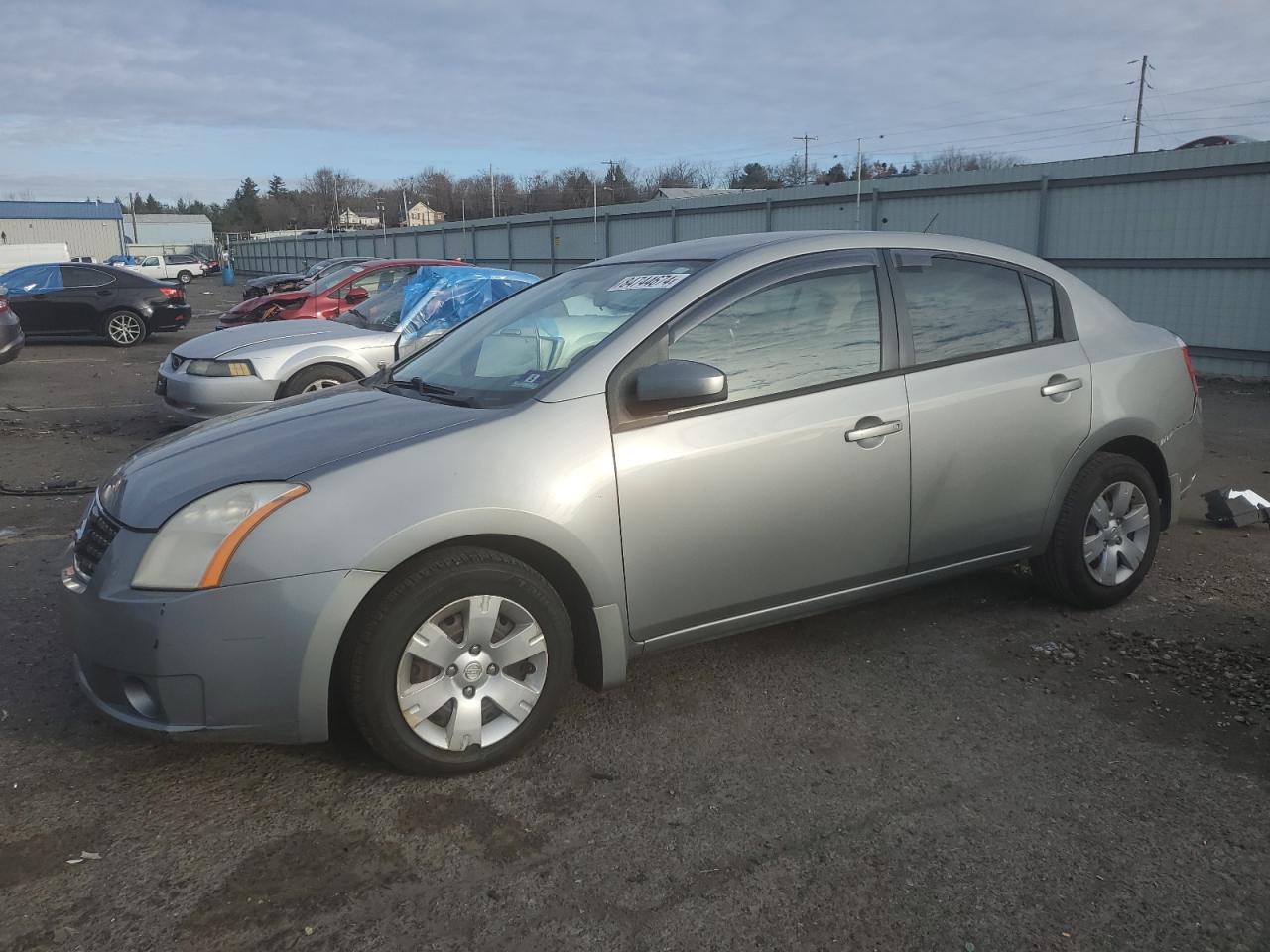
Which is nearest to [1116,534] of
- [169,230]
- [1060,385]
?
[1060,385]

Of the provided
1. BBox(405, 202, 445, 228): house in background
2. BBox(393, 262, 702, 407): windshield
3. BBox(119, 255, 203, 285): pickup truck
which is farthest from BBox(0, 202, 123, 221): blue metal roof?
BBox(393, 262, 702, 407): windshield

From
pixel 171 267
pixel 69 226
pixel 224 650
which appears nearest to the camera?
pixel 224 650

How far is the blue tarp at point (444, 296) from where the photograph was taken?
353 inches

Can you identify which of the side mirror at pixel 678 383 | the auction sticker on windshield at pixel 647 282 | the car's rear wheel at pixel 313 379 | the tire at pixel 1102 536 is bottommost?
the tire at pixel 1102 536

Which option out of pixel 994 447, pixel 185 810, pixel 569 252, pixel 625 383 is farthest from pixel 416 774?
pixel 569 252

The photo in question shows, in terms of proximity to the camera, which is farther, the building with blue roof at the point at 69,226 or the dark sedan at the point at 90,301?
the building with blue roof at the point at 69,226

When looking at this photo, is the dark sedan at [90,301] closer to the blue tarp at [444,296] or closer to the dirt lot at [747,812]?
the blue tarp at [444,296]

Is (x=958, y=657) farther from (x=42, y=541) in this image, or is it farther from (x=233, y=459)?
(x=42, y=541)

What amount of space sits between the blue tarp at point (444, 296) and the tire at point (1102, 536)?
5.48 metres

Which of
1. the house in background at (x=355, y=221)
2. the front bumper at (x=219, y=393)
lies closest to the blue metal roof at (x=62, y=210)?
the house in background at (x=355, y=221)

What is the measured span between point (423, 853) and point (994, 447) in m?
2.65

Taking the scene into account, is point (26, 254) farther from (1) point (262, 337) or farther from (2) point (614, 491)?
(2) point (614, 491)

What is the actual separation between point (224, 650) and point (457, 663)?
669mm

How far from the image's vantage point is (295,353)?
796 centimetres
